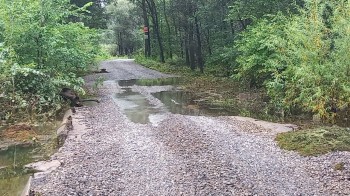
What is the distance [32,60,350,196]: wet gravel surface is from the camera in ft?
19.4

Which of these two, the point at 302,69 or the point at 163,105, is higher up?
the point at 302,69

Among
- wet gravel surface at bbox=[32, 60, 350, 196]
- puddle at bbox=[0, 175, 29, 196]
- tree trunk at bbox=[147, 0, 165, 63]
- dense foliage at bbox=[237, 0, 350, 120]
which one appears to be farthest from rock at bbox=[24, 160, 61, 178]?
tree trunk at bbox=[147, 0, 165, 63]

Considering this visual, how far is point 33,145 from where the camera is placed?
28.8 feet

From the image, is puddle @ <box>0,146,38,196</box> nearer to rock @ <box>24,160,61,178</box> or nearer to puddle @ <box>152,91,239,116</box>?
rock @ <box>24,160,61,178</box>

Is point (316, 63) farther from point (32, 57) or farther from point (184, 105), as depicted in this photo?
point (32, 57)

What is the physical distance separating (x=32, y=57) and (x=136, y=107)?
400 centimetres

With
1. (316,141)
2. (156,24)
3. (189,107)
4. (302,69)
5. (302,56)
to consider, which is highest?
(156,24)

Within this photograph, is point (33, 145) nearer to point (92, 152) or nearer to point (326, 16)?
point (92, 152)

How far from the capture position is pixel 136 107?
13.3 meters

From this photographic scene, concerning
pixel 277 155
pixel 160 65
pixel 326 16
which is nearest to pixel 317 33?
pixel 326 16

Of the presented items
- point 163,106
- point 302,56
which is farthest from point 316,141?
point 163,106

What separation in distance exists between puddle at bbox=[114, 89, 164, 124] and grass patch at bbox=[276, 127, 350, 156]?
14.3 ft

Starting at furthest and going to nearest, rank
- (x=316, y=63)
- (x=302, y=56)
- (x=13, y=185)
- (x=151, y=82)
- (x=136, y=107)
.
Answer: (x=151, y=82)
(x=136, y=107)
(x=302, y=56)
(x=316, y=63)
(x=13, y=185)

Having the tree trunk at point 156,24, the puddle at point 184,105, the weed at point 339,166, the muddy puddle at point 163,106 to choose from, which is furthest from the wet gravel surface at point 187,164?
the tree trunk at point 156,24
